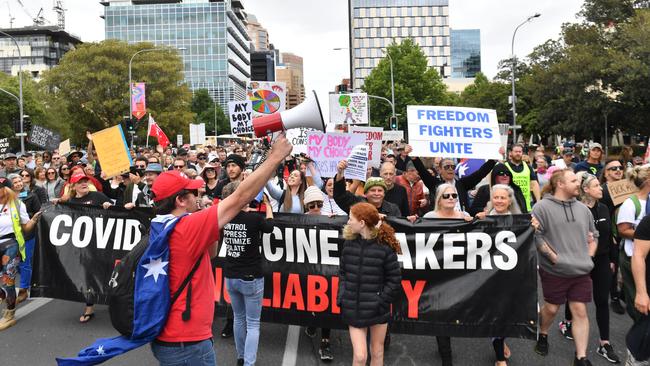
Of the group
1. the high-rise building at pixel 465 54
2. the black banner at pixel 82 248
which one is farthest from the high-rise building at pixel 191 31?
the high-rise building at pixel 465 54

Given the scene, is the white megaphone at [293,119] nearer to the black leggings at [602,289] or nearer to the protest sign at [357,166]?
the protest sign at [357,166]

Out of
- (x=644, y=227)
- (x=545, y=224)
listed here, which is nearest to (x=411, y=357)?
(x=545, y=224)

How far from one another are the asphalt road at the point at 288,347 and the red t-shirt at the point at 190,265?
2.14 m

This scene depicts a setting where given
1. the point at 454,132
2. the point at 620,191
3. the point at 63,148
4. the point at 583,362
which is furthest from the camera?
the point at 63,148

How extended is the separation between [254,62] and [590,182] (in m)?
191

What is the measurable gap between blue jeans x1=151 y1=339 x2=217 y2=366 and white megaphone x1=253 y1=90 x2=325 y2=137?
1.19 meters

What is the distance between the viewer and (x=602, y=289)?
4.91m

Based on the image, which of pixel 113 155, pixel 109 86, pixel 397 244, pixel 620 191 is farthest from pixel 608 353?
pixel 109 86

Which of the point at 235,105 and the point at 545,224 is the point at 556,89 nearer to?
the point at 235,105

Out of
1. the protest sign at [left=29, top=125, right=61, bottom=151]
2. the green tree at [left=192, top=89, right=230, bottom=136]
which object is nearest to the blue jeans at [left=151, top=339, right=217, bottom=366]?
the protest sign at [left=29, top=125, right=61, bottom=151]

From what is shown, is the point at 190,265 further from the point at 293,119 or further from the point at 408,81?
the point at 408,81

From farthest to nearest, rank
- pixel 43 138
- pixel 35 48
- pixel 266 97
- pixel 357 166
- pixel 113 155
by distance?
pixel 35 48, pixel 43 138, pixel 266 97, pixel 113 155, pixel 357 166

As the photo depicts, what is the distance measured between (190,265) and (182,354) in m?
0.48

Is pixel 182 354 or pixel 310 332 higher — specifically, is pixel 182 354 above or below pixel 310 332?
above
